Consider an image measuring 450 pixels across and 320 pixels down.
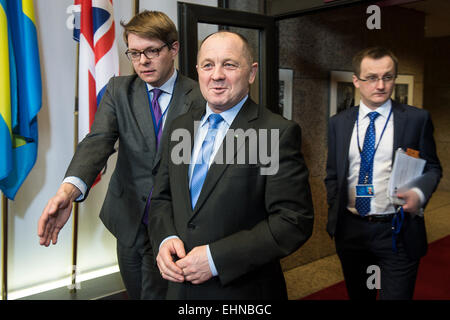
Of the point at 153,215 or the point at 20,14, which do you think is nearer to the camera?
the point at 153,215

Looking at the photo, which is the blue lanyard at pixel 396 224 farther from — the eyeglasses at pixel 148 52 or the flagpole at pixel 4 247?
the flagpole at pixel 4 247

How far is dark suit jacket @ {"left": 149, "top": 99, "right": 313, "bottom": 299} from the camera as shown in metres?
1.17

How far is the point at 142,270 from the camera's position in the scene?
1.79 meters

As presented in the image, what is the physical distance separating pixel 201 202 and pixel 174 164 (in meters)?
0.18

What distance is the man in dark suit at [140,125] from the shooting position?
1688mm

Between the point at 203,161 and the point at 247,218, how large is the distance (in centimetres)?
22

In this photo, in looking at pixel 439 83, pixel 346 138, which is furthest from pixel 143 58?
pixel 439 83

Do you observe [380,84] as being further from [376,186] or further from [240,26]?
[240,26]

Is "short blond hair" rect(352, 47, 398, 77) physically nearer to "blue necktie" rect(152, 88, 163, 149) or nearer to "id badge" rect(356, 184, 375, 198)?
"id badge" rect(356, 184, 375, 198)

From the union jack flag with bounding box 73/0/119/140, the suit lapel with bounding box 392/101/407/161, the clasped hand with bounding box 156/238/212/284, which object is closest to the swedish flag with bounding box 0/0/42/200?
the union jack flag with bounding box 73/0/119/140

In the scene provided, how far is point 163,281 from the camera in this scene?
1772 millimetres

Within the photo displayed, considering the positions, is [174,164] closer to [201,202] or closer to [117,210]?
[201,202]
